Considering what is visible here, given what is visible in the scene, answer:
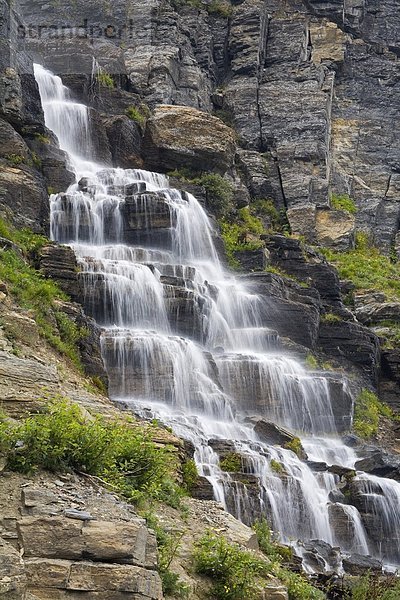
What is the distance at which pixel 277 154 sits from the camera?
48.4m

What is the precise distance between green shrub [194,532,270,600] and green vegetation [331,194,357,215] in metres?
40.4

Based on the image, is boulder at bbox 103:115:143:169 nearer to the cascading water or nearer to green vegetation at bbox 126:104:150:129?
green vegetation at bbox 126:104:150:129

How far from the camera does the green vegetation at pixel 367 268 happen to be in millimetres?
40812

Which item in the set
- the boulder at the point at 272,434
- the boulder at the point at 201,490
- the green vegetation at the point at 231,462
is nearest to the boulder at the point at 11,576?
the boulder at the point at 201,490

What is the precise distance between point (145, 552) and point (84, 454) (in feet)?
5.25

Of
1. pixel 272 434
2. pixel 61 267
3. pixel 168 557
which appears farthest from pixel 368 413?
pixel 168 557

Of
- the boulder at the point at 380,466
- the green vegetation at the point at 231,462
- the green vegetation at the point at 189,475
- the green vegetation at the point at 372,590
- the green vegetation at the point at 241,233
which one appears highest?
the green vegetation at the point at 241,233

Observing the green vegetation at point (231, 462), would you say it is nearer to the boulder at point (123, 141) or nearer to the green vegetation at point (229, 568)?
the green vegetation at point (229, 568)

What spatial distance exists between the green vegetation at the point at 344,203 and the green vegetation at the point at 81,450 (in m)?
39.8

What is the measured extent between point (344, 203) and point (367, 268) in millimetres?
7982

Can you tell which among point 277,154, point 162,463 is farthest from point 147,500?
point 277,154

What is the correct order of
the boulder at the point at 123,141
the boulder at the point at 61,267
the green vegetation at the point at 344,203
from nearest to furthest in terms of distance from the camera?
the boulder at the point at 61,267 → the boulder at the point at 123,141 → the green vegetation at the point at 344,203

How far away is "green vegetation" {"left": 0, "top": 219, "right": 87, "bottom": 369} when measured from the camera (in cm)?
1881

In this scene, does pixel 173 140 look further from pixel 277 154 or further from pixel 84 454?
pixel 84 454
